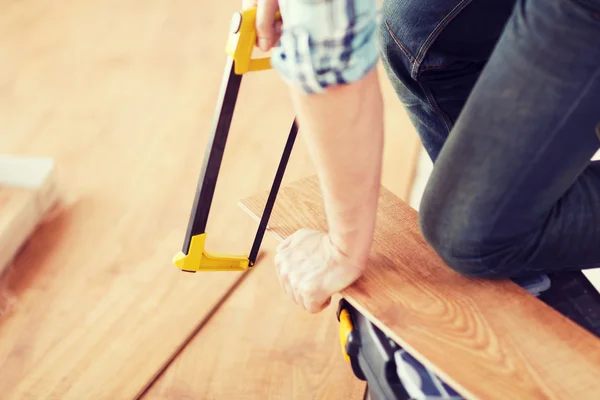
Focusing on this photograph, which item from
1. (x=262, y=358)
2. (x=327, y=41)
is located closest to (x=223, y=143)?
(x=327, y=41)

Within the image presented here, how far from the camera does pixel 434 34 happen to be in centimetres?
83

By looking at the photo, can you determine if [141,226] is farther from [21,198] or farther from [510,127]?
[510,127]

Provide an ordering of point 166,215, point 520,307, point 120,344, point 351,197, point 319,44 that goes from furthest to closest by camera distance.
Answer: point 166,215 < point 120,344 < point 520,307 < point 351,197 < point 319,44

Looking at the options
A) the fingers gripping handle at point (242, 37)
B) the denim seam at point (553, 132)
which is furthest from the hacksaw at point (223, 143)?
the denim seam at point (553, 132)

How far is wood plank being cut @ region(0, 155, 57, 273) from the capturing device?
1.26m

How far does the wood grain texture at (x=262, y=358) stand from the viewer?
3.41 feet

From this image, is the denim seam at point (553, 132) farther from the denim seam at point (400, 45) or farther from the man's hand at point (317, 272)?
the denim seam at point (400, 45)

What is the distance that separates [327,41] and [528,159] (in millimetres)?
290

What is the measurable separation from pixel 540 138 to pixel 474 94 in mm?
93

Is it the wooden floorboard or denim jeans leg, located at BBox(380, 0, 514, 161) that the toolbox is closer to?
denim jeans leg, located at BBox(380, 0, 514, 161)

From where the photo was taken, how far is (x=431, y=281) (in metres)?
0.79

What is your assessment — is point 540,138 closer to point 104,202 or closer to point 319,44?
point 319,44

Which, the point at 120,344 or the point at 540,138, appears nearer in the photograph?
the point at 540,138

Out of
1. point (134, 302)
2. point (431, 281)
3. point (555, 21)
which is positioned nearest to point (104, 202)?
point (134, 302)
